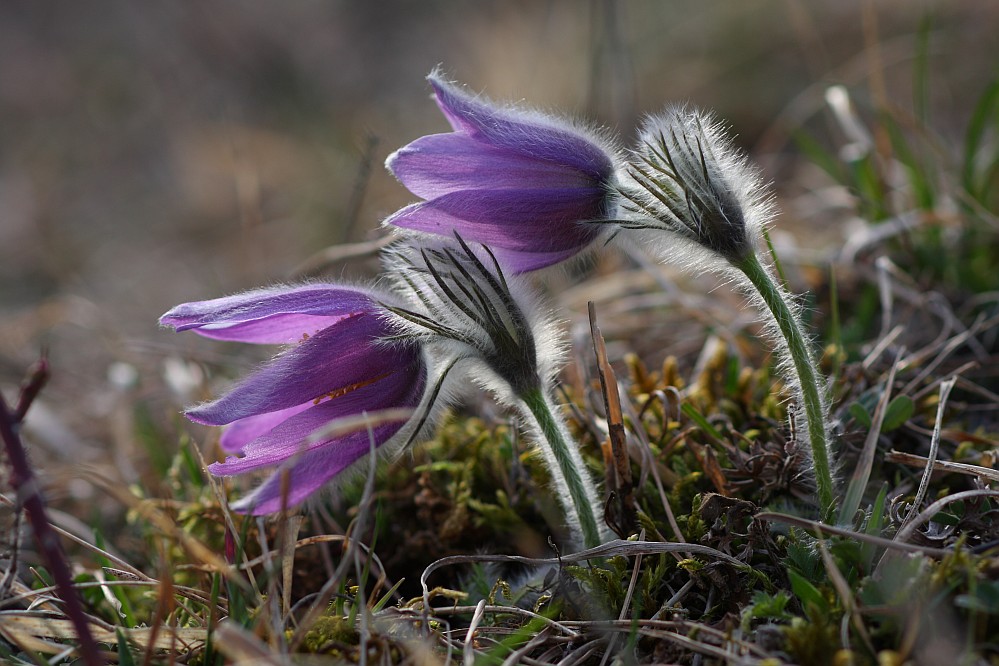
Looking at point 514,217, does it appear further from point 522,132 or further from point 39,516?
point 39,516

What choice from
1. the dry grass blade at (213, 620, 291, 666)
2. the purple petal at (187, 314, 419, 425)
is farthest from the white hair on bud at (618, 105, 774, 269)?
the dry grass blade at (213, 620, 291, 666)

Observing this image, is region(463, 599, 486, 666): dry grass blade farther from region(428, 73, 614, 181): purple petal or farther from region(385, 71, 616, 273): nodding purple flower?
region(428, 73, 614, 181): purple petal

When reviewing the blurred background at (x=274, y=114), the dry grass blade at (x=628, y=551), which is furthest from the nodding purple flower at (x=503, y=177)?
the blurred background at (x=274, y=114)

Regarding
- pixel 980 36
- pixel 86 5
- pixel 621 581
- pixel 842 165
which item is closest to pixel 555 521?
pixel 621 581

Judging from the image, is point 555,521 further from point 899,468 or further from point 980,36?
point 980,36

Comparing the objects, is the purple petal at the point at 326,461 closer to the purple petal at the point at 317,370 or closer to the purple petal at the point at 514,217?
the purple petal at the point at 317,370
